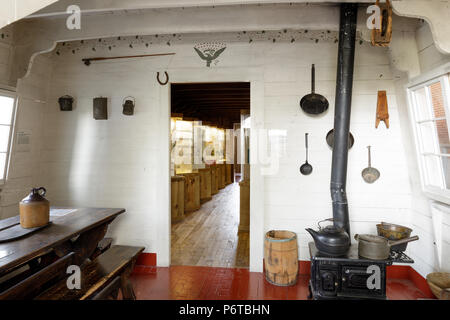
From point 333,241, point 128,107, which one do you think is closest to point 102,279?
point 333,241

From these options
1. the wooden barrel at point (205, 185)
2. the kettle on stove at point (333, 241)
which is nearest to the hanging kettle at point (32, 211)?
the kettle on stove at point (333, 241)

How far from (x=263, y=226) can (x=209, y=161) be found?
5.56m

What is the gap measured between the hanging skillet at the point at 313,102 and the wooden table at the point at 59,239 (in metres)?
2.59

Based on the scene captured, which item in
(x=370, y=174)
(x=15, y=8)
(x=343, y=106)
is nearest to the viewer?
(x=15, y=8)

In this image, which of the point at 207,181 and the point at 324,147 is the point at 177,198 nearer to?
the point at 207,181

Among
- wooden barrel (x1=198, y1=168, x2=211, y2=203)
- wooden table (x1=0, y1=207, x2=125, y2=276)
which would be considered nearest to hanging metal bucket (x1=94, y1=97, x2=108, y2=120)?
wooden table (x1=0, y1=207, x2=125, y2=276)

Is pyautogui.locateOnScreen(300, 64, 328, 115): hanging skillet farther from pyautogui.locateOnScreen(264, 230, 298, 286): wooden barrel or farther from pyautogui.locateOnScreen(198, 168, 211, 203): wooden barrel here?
pyautogui.locateOnScreen(198, 168, 211, 203): wooden barrel

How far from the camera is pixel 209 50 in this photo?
342 centimetres

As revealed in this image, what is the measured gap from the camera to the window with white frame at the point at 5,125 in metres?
3.04

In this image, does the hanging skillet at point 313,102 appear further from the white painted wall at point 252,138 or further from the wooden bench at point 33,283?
the wooden bench at point 33,283

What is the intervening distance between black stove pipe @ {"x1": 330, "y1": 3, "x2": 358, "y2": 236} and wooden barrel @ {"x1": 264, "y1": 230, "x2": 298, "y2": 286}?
591 millimetres

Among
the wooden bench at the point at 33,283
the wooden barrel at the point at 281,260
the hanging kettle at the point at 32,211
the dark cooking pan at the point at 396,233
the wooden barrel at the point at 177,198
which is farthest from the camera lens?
the wooden barrel at the point at 177,198

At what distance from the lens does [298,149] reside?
3320mm

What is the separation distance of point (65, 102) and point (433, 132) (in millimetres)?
4502
